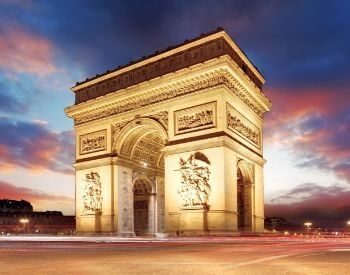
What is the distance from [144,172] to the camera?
29859 mm

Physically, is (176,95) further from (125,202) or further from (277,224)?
(277,224)

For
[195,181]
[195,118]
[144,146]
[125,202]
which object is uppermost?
[195,118]

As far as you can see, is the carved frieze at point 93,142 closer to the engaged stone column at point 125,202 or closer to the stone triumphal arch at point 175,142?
the stone triumphal arch at point 175,142

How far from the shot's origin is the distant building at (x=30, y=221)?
49.3m

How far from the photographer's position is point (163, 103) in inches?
998

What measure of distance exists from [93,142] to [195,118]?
8.34 m

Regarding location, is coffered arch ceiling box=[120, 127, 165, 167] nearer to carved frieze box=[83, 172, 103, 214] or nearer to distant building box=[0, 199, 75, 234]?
carved frieze box=[83, 172, 103, 214]

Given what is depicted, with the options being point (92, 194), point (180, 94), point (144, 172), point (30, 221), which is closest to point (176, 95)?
point (180, 94)

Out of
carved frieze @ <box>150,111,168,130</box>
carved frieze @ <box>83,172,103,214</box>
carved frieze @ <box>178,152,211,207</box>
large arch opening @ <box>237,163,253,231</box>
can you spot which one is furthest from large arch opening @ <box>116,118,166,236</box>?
large arch opening @ <box>237,163,253,231</box>

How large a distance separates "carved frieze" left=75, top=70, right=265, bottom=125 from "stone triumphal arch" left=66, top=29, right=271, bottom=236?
6cm

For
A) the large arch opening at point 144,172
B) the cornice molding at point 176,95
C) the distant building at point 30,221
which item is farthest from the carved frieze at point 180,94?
the distant building at point 30,221

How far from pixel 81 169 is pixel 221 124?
11.2 m

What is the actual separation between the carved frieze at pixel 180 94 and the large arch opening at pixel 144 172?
1222 mm

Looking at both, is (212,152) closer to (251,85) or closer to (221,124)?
(221,124)
